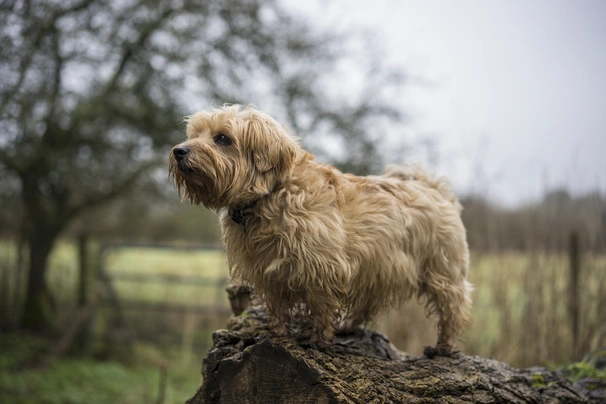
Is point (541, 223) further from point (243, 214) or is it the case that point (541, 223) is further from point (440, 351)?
point (243, 214)

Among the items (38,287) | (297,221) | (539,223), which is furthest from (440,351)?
(38,287)

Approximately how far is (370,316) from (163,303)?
7869 millimetres

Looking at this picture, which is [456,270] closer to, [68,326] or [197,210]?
[197,210]

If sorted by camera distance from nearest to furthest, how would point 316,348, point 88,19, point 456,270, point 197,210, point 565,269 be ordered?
point 316,348 → point 456,270 → point 565,269 → point 88,19 → point 197,210

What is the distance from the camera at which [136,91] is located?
9023 mm

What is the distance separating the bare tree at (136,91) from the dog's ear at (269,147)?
5.69 meters

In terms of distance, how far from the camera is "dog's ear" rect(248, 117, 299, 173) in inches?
116

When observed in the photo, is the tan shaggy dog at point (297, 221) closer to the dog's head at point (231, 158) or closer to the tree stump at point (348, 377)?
the dog's head at point (231, 158)

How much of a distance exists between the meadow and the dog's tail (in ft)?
3.90

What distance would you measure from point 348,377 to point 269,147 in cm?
142

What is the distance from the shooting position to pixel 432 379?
10.2 feet

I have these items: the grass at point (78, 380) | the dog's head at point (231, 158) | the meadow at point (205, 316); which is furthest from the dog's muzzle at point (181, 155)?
the grass at point (78, 380)

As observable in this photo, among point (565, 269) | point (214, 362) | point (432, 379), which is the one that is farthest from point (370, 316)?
point (565, 269)

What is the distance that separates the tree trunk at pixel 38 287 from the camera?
31.3 feet
